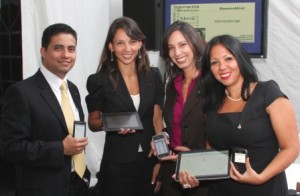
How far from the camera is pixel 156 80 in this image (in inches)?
104

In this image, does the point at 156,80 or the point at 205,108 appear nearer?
the point at 205,108

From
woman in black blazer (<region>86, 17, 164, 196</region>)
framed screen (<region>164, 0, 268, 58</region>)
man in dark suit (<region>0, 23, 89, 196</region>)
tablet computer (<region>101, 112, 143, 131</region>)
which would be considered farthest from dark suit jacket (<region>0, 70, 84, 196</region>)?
framed screen (<region>164, 0, 268, 58</region>)

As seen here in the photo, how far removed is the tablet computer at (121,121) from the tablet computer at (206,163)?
44cm

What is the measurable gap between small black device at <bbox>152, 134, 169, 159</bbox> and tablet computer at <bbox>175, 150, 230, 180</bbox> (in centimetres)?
26

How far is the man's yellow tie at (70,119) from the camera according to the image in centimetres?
205

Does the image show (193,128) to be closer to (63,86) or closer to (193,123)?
(193,123)

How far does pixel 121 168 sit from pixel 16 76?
2128 mm

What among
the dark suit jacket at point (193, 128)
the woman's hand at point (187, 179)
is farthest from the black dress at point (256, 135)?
the dark suit jacket at point (193, 128)

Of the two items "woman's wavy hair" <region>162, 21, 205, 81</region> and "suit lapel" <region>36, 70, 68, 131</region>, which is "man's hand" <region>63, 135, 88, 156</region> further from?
"woman's wavy hair" <region>162, 21, 205, 81</region>

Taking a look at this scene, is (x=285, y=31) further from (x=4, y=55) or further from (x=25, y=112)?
(x=4, y=55)

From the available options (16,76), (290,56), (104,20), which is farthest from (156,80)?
(16,76)

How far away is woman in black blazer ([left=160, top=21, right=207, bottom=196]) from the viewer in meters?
2.20

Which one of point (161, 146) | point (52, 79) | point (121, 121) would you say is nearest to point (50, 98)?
point (52, 79)

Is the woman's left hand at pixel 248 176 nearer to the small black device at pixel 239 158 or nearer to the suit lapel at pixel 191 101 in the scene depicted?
the small black device at pixel 239 158
